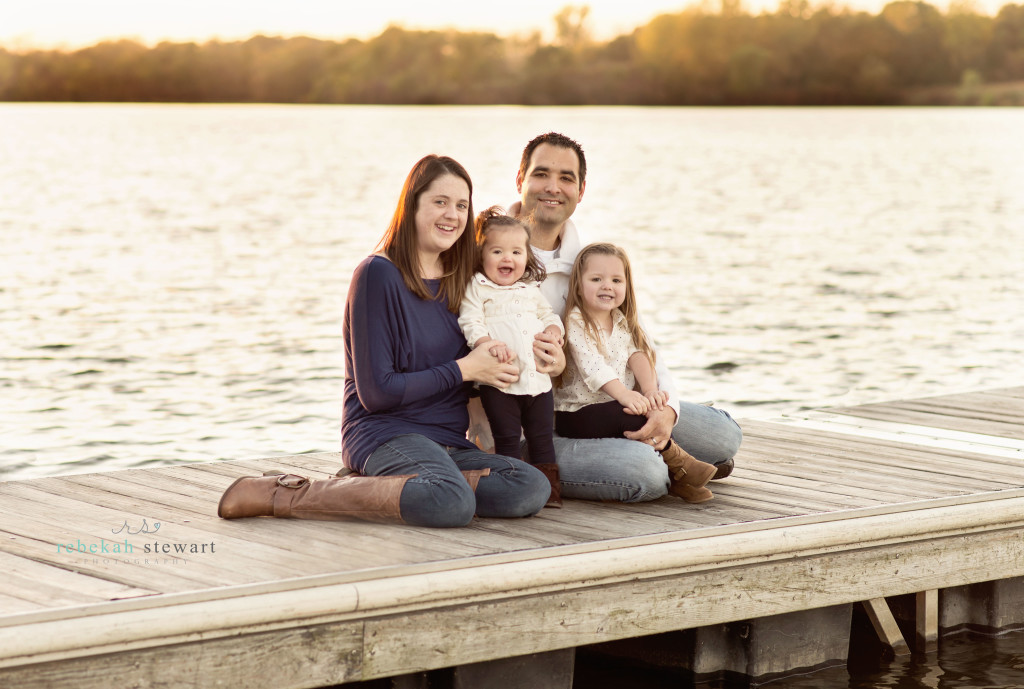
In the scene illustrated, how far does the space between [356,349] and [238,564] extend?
2.81 feet

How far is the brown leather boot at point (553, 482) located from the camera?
4.86m

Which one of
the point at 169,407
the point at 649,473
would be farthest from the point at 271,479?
the point at 169,407

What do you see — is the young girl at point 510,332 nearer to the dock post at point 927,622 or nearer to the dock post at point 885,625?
the dock post at point 885,625

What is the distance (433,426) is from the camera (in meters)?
4.81

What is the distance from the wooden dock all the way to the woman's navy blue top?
14.8 inches

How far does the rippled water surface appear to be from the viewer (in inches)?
475

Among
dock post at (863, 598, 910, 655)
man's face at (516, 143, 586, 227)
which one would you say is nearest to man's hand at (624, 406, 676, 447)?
man's face at (516, 143, 586, 227)

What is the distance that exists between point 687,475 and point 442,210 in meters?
1.33

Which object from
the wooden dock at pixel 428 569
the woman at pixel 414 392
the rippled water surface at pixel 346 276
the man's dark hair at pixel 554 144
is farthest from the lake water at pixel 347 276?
the man's dark hair at pixel 554 144

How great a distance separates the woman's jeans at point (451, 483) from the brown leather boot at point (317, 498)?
6cm

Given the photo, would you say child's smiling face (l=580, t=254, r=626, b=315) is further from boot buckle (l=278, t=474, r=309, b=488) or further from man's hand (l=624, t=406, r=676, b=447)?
boot buckle (l=278, t=474, r=309, b=488)

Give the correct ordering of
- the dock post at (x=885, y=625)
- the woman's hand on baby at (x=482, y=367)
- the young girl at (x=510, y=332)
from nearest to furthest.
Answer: the woman's hand on baby at (x=482, y=367), the young girl at (x=510, y=332), the dock post at (x=885, y=625)

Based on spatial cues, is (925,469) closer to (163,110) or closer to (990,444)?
(990,444)

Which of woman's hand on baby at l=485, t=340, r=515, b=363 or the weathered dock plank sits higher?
woman's hand on baby at l=485, t=340, r=515, b=363
